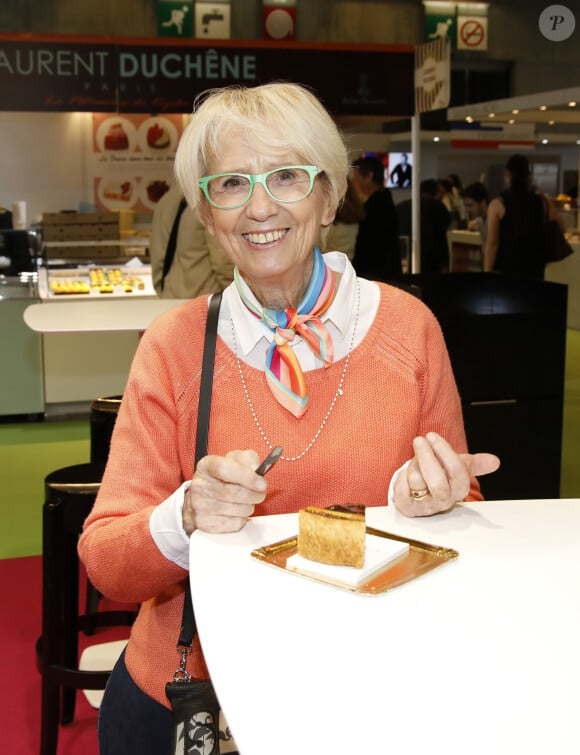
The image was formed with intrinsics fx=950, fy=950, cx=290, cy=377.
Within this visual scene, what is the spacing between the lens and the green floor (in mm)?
4398

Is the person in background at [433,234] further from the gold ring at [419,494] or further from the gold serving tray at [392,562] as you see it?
the gold serving tray at [392,562]

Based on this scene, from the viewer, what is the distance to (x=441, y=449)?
4.85 feet

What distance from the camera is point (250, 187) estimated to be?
1657 millimetres

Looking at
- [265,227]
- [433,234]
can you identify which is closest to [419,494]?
[265,227]

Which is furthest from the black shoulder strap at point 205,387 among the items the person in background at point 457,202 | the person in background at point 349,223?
the person in background at point 457,202

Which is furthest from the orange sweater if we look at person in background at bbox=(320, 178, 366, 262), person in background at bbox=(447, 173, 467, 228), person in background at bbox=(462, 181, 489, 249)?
person in background at bbox=(447, 173, 467, 228)

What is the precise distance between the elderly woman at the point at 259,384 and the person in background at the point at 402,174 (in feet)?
25.4

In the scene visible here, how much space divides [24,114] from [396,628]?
24.1 ft

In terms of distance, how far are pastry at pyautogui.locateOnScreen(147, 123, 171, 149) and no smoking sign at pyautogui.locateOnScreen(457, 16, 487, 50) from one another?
102 inches

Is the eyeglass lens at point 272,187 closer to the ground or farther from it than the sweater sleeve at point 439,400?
farther from it

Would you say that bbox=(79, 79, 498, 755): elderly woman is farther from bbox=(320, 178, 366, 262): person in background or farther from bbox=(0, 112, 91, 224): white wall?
bbox=(0, 112, 91, 224): white wall

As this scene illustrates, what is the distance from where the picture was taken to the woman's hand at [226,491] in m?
1.35

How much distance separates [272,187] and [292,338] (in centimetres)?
27

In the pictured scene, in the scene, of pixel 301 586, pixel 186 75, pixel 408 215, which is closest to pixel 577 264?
pixel 408 215
